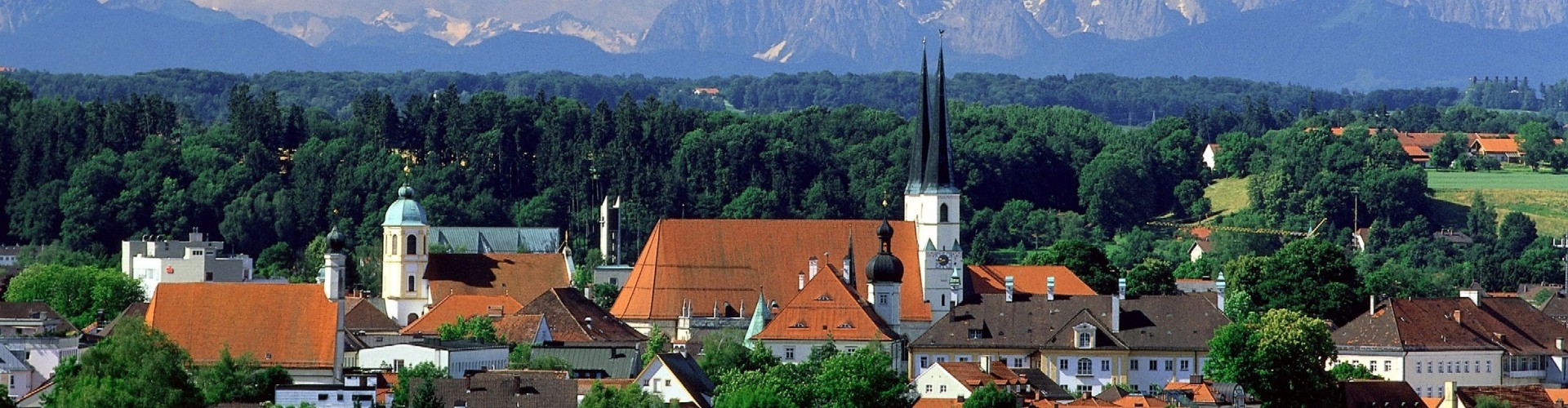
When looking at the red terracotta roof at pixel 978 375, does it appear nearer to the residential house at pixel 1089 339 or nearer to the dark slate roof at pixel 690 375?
the residential house at pixel 1089 339

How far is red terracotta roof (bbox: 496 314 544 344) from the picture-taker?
78.2 metres

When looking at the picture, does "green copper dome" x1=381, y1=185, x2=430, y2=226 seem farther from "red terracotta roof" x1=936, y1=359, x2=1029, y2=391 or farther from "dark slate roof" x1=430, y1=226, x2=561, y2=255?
A: "red terracotta roof" x1=936, y1=359, x2=1029, y2=391

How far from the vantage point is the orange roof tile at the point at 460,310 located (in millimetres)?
85938

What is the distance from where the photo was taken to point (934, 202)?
89188mm

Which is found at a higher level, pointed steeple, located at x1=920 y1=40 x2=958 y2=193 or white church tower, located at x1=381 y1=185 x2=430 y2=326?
pointed steeple, located at x1=920 y1=40 x2=958 y2=193

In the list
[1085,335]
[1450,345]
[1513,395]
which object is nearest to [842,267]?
[1085,335]

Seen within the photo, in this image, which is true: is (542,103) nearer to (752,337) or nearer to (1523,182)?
(1523,182)

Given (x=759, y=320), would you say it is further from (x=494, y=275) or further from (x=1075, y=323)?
(x=494, y=275)

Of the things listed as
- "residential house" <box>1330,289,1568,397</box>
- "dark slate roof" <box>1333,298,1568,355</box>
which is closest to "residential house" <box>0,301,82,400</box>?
"residential house" <box>1330,289,1568,397</box>

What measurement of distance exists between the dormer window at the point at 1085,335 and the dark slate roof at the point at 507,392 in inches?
722

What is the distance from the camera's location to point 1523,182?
17150cm

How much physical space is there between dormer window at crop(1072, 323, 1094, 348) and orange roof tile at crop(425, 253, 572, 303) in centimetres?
2293

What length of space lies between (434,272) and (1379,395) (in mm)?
34308

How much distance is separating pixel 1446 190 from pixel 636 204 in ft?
145
